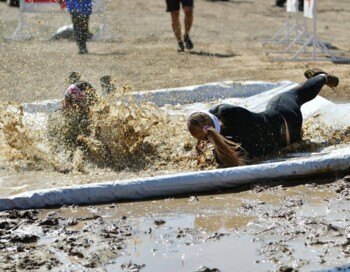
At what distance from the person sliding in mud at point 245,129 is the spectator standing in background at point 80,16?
6.67 meters

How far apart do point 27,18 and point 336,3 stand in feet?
26.8

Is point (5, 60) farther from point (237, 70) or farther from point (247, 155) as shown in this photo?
point (247, 155)

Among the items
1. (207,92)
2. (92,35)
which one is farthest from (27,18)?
(207,92)

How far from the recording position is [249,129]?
7195mm

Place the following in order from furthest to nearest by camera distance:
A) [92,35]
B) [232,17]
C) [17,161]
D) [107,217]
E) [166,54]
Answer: [232,17] → [92,35] → [166,54] → [17,161] → [107,217]

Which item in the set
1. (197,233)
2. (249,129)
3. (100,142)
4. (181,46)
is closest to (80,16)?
(181,46)

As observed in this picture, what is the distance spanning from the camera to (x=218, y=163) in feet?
23.2

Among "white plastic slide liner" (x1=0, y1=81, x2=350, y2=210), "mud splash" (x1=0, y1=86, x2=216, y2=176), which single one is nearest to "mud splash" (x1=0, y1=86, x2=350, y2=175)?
"mud splash" (x1=0, y1=86, x2=216, y2=176)

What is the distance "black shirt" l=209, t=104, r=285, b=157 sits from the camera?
716 cm

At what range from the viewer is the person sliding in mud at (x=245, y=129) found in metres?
6.87

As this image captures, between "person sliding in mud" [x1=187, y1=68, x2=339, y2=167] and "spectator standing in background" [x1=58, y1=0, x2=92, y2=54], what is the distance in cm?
667

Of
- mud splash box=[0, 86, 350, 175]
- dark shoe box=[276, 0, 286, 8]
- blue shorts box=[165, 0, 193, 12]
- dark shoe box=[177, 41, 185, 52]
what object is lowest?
dark shoe box=[276, 0, 286, 8]

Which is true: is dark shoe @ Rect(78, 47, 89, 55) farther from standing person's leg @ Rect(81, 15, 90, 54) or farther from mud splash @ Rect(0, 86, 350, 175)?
mud splash @ Rect(0, 86, 350, 175)

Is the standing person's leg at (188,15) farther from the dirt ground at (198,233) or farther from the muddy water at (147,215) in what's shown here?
the dirt ground at (198,233)
